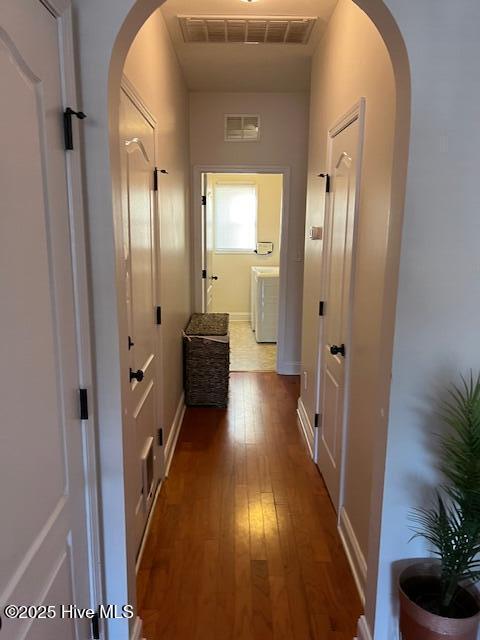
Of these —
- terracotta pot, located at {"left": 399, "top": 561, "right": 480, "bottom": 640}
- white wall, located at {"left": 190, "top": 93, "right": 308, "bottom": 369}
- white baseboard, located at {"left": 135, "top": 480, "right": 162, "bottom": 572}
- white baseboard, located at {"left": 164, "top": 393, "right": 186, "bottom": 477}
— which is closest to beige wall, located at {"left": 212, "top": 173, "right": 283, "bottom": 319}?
white wall, located at {"left": 190, "top": 93, "right": 308, "bottom": 369}

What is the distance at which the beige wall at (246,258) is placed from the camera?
7238 millimetres

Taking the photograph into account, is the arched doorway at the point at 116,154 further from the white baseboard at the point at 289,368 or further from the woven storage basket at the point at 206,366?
the white baseboard at the point at 289,368

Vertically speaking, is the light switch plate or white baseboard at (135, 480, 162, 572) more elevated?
the light switch plate

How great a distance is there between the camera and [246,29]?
2992mm

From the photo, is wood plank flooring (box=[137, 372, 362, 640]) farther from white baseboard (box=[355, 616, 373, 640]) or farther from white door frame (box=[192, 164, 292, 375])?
white door frame (box=[192, 164, 292, 375])

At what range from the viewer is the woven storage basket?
3.98 metres

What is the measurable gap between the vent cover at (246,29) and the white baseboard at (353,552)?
115 inches

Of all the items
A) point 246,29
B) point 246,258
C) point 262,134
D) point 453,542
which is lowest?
point 453,542

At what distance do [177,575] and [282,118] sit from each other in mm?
4068

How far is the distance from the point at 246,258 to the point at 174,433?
460 cm

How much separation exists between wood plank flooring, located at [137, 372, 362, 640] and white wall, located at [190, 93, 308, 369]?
266 cm

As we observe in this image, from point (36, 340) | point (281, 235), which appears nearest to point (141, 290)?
point (36, 340)

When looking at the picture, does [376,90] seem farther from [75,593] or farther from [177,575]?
[177,575]

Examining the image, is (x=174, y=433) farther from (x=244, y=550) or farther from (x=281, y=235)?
(x=281, y=235)
